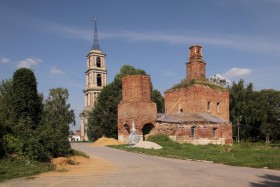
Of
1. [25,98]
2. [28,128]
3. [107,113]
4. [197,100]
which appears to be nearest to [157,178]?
[28,128]

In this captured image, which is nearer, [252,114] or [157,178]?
[157,178]

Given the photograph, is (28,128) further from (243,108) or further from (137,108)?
(243,108)

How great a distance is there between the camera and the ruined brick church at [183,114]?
29.2m

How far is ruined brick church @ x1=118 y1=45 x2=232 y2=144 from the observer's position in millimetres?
29250

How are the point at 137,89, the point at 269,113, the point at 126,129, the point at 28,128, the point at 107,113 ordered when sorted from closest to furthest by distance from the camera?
the point at 28,128 → the point at 137,89 → the point at 126,129 → the point at 107,113 → the point at 269,113

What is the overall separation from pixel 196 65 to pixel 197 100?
5.92 meters

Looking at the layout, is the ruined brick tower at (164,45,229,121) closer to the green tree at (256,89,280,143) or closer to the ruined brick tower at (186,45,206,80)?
the ruined brick tower at (186,45,206,80)

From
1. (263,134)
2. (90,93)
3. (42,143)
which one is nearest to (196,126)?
(42,143)

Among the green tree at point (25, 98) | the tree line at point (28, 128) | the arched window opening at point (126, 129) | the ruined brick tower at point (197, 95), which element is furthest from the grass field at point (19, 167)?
the ruined brick tower at point (197, 95)

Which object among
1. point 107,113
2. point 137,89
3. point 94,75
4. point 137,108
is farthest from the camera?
point 94,75

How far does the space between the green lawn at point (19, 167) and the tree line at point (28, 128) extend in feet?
1.66

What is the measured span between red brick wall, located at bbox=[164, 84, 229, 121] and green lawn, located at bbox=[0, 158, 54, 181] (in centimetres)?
2218

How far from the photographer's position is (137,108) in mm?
29734

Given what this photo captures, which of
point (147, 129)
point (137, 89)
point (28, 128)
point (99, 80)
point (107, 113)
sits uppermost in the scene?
point (99, 80)
